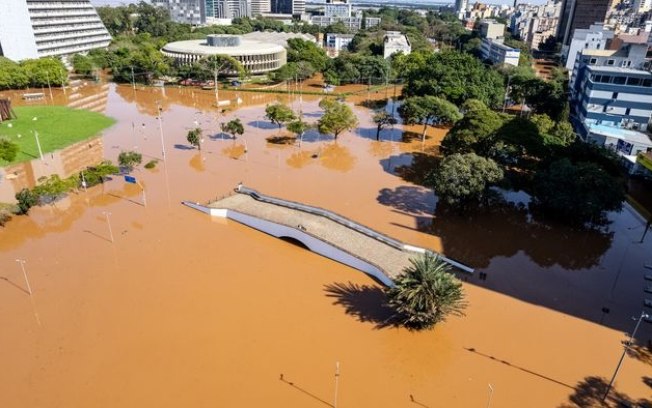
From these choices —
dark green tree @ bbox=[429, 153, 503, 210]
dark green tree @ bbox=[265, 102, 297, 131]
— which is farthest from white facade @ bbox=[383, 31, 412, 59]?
dark green tree @ bbox=[429, 153, 503, 210]

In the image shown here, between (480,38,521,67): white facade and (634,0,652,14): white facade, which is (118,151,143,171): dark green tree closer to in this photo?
(480,38,521,67): white facade

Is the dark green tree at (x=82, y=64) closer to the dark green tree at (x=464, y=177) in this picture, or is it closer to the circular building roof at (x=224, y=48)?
the circular building roof at (x=224, y=48)

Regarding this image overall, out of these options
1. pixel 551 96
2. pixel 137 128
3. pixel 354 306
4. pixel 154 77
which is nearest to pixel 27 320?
pixel 354 306

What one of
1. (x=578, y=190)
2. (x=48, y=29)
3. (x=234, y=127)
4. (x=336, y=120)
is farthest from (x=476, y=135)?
(x=48, y=29)

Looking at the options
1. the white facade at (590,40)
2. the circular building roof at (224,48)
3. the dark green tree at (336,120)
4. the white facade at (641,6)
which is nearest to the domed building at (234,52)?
the circular building roof at (224,48)

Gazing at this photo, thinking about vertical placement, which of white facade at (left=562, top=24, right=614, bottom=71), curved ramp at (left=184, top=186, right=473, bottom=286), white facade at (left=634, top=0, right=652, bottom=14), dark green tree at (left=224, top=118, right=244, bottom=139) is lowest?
curved ramp at (left=184, top=186, right=473, bottom=286)

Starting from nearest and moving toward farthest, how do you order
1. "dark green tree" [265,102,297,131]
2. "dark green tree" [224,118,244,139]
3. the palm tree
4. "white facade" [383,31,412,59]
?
the palm tree
"dark green tree" [224,118,244,139]
"dark green tree" [265,102,297,131]
"white facade" [383,31,412,59]

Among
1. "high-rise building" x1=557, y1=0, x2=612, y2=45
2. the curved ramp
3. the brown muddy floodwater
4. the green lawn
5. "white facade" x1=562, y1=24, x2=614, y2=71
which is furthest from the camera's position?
"high-rise building" x1=557, y1=0, x2=612, y2=45
